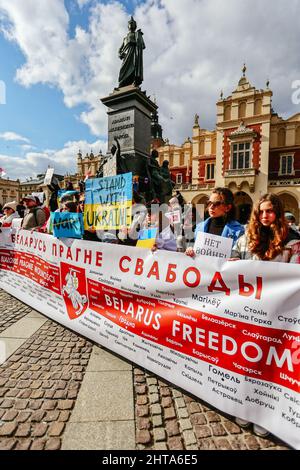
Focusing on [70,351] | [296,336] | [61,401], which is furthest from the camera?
[70,351]

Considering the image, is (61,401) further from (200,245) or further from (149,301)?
(200,245)

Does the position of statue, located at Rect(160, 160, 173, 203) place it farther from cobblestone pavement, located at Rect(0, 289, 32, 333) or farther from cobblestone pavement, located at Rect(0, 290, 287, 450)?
cobblestone pavement, located at Rect(0, 290, 287, 450)

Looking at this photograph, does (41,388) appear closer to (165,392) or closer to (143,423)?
(143,423)

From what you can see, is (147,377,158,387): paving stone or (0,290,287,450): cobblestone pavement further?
(147,377,158,387): paving stone

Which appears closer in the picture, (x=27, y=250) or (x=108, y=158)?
(x=27, y=250)

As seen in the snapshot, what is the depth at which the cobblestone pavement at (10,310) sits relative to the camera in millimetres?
3494

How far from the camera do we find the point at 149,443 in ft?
5.50

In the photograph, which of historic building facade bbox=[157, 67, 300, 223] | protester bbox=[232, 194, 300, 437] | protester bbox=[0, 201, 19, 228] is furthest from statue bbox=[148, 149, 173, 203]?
historic building facade bbox=[157, 67, 300, 223]

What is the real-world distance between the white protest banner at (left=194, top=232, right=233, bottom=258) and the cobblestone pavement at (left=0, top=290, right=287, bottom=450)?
1298mm

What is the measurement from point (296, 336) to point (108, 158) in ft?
23.4

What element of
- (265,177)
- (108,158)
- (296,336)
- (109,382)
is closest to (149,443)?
(109,382)

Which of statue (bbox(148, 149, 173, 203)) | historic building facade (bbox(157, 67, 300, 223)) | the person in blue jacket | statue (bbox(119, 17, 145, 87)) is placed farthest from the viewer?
historic building facade (bbox(157, 67, 300, 223))

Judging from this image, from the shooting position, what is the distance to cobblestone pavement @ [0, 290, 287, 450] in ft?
5.57

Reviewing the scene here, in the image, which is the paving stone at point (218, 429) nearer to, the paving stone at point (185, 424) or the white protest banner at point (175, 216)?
Result: the paving stone at point (185, 424)
